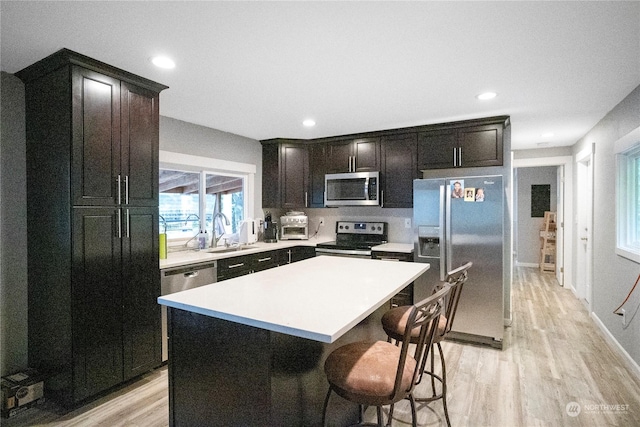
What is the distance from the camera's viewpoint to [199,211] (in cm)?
390

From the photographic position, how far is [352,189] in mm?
4363

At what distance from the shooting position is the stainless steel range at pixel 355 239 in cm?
405

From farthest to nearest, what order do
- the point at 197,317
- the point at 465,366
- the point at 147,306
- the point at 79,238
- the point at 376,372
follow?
the point at 465,366 → the point at 147,306 → the point at 79,238 → the point at 197,317 → the point at 376,372

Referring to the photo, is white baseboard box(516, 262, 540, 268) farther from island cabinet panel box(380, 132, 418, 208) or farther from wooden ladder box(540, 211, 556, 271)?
island cabinet panel box(380, 132, 418, 208)

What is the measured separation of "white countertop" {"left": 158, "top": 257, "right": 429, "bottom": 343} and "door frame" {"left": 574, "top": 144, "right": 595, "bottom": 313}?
306 cm

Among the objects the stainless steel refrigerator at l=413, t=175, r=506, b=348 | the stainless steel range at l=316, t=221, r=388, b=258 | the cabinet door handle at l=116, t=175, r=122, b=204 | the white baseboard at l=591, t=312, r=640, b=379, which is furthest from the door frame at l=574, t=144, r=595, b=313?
the cabinet door handle at l=116, t=175, r=122, b=204

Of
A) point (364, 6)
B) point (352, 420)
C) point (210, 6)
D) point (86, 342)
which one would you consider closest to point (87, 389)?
point (86, 342)

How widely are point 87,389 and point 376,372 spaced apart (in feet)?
6.60

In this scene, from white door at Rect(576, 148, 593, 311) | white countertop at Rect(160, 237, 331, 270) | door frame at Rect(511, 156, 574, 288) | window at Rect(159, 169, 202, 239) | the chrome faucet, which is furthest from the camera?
door frame at Rect(511, 156, 574, 288)

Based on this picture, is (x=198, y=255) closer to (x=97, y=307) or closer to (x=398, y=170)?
(x=97, y=307)

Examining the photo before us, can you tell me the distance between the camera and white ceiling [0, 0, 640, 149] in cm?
164

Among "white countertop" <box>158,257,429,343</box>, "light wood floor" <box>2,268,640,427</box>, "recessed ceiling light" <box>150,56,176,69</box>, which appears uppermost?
"recessed ceiling light" <box>150,56,176,69</box>

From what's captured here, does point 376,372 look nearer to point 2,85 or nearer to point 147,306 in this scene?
point 147,306

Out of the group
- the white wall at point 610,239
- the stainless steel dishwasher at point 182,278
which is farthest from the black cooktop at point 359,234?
the white wall at point 610,239
